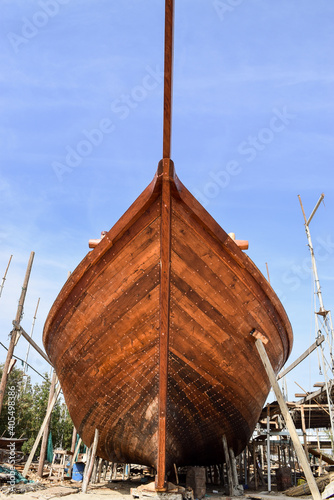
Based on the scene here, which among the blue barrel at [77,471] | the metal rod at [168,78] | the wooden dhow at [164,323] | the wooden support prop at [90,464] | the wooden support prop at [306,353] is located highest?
the metal rod at [168,78]

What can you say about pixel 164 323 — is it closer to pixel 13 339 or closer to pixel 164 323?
pixel 164 323

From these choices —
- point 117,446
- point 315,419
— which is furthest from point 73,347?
point 315,419

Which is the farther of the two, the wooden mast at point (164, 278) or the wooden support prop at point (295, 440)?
the wooden support prop at point (295, 440)

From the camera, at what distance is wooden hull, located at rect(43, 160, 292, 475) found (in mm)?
5074

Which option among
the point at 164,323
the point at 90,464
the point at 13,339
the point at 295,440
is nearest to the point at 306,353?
the point at 295,440

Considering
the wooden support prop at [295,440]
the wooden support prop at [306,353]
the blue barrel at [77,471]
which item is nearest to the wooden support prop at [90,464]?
the wooden support prop at [295,440]

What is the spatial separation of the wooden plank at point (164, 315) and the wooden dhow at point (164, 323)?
0.01 m

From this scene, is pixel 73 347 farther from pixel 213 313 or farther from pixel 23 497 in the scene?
pixel 23 497

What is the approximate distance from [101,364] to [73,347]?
0.67m

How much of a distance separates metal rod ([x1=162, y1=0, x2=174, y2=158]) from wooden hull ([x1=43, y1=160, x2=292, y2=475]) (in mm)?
334

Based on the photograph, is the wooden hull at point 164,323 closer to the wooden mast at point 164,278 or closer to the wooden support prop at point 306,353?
the wooden mast at point 164,278

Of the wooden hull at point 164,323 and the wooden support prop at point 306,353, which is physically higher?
the wooden support prop at point 306,353

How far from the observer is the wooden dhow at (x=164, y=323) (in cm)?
507

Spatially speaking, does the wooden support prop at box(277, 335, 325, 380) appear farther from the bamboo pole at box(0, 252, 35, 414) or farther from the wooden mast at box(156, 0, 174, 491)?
the bamboo pole at box(0, 252, 35, 414)
